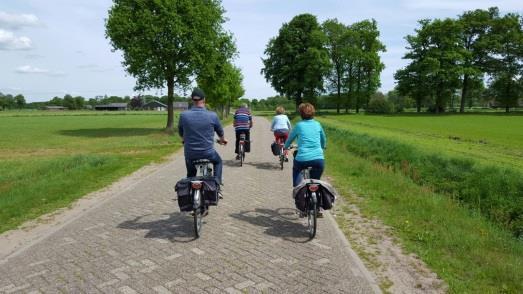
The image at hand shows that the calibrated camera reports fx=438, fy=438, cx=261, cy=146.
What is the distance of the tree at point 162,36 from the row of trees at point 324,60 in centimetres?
3467

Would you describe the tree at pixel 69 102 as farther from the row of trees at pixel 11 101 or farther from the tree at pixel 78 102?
the row of trees at pixel 11 101

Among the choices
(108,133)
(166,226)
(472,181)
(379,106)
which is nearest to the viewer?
(166,226)

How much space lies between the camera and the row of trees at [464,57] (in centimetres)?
6712

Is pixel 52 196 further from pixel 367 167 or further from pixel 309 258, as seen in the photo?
pixel 367 167

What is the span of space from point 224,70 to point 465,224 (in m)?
27.7

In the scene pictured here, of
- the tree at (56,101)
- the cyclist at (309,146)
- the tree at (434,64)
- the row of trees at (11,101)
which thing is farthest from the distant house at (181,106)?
the cyclist at (309,146)

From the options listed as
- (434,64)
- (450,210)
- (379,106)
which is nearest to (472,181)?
(450,210)

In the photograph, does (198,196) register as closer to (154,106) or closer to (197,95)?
(197,95)

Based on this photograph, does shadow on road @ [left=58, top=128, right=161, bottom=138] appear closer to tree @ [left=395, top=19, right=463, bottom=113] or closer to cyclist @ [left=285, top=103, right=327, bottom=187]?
cyclist @ [left=285, top=103, right=327, bottom=187]

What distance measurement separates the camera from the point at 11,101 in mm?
161625

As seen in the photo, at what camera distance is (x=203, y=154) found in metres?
6.45

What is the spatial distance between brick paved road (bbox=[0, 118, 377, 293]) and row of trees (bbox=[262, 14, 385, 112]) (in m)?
57.5

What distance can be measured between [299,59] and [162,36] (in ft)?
126

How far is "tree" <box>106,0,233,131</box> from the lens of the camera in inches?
1128
